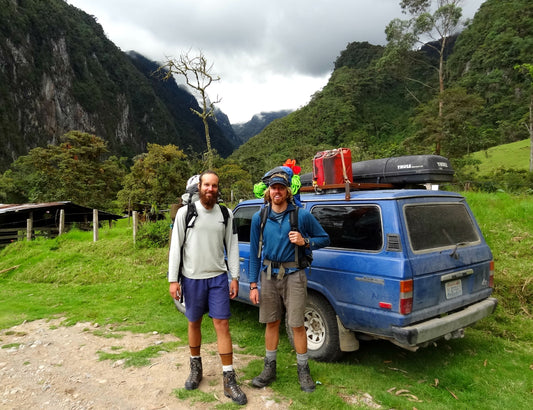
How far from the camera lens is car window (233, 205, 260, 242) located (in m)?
4.75

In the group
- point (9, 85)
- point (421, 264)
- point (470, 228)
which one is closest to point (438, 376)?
point (421, 264)

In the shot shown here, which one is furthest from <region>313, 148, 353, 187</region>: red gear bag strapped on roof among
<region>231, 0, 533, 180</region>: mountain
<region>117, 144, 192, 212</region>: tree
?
<region>231, 0, 533, 180</region>: mountain

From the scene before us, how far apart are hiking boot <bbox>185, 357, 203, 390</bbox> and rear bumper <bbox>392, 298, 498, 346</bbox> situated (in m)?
1.73

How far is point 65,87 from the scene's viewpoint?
94125mm

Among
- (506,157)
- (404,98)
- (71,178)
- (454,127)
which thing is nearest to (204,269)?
(454,127)

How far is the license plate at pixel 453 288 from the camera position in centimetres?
319

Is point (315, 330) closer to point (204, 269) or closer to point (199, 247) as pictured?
point (204, 269)

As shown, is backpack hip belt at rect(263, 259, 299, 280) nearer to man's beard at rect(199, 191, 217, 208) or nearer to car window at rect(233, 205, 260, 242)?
man's beard at rect(199, 191, 217, 208)

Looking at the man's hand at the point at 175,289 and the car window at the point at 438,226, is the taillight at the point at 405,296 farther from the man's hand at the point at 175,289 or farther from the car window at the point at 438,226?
the man's hand at the point at 175,289

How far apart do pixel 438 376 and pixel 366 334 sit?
0.81 m

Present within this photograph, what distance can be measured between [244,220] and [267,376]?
2269mm

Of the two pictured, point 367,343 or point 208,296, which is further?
point 367,343

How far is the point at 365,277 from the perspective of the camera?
10.2 feet

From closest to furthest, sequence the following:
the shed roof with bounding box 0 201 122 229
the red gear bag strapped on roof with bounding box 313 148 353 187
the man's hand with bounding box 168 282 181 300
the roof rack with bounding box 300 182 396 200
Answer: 1. the man's hand with bounding box 168 282 181 300
2. the roof rack with bounding box 300 182 396 200
3. the red gear bag strapped on roof with bounding box 313 148 353 187
4. the shed roof with bounding box 0 201 122 229
